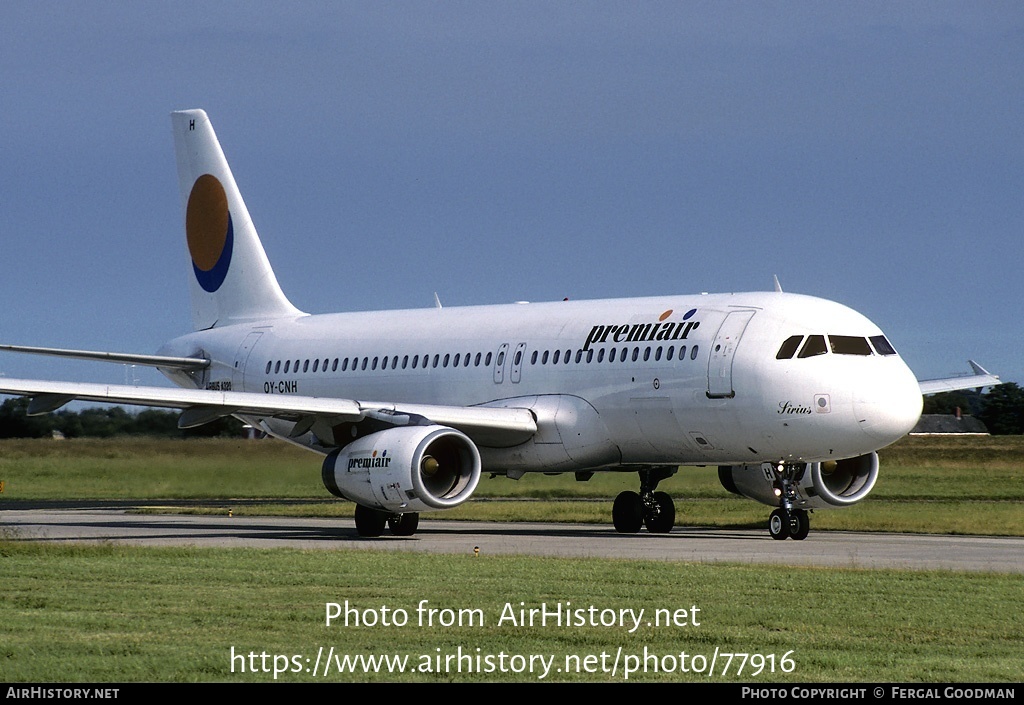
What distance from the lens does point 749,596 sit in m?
14.9

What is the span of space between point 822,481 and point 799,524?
6.10ft

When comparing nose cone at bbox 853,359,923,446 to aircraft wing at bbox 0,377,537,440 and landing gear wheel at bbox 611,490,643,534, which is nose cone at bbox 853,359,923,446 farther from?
aircraft wing at bbox 0,377,537,440

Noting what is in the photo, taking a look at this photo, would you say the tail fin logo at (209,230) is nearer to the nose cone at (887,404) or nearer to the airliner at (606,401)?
the airliner at (606,401)

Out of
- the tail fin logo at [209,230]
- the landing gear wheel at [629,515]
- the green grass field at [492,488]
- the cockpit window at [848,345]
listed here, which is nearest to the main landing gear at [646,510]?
the landing gear wheel at [629,515]

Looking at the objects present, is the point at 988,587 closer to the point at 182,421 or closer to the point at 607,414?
the point at 607,414

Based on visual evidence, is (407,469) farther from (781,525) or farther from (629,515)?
(781,525)

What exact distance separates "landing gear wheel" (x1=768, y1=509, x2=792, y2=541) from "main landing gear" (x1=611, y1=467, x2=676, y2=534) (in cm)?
284

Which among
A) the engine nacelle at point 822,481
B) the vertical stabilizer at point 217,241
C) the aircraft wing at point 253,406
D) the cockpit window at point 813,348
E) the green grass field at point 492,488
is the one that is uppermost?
the vertical stabilizer at point 217,241

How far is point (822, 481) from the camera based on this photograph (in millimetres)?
26453

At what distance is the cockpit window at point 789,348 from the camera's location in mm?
24281

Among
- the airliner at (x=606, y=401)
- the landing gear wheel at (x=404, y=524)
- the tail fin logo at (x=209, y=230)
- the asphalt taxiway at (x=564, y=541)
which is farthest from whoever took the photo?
the tail fin logo at (x=209, y=230)

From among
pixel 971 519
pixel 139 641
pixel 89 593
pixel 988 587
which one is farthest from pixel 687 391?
pixel 139 641

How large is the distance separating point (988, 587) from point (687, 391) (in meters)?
9.79

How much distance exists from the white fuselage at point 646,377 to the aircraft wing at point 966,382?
5257mm
